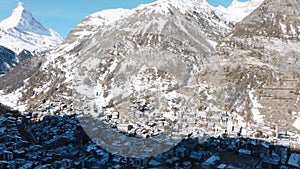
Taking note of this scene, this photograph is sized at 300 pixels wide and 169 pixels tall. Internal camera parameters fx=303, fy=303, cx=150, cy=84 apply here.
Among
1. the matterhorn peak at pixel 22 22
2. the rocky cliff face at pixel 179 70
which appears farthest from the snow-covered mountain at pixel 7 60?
the matterhorn peak at pixel 22 22

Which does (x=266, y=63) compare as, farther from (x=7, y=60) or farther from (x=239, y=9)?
(x=7, y=60)

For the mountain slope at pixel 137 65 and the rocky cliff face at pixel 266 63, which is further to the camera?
the mountain slope at pixel 137 65

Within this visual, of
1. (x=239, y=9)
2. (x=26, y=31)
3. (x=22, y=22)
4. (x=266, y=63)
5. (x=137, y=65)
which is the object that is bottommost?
(x=266, y=63)

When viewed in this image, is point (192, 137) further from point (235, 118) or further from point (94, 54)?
point (94, 54)

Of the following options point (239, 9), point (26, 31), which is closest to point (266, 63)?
point (239, 9)

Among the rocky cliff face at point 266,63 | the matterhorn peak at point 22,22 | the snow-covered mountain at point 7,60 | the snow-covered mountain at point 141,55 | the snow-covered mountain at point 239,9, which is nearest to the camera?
the rocky cliff face at point 266,63

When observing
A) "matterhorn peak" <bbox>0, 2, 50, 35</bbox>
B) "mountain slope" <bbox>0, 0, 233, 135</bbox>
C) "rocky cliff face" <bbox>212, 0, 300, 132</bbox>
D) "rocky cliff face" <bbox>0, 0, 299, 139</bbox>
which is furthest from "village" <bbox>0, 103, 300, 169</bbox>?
"matterhorn peak" <bbox>0, 2, 50, 35</bbox>

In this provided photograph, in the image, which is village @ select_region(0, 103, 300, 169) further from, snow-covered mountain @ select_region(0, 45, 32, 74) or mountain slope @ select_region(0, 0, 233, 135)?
snow-covered mountain @ select_region(0, 45, 32, 74)

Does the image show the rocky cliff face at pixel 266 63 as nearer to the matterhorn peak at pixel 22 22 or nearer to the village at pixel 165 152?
the village at pixel 165 152

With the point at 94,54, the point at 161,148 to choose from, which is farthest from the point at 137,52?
the point at 161,148
